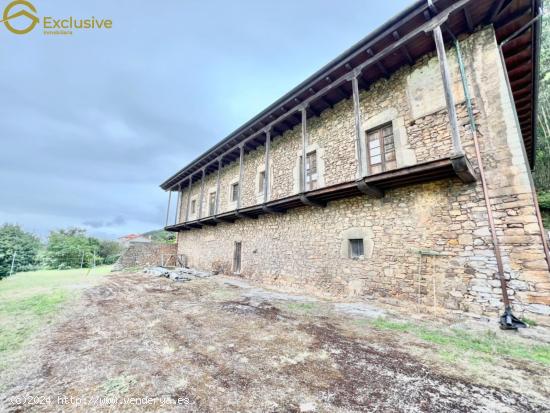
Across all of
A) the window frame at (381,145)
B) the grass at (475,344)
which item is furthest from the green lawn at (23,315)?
the window frame at (381,145)

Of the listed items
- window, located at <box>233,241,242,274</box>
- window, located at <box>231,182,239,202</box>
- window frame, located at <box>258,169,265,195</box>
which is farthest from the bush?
window, located at <box>231,182,239,202</box>

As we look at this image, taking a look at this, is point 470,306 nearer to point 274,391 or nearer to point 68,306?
point 274,391

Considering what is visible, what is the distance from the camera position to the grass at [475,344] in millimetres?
2781

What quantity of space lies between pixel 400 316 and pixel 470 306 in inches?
48.9

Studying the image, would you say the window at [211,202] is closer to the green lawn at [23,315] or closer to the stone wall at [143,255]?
the stone wall at [143,255]

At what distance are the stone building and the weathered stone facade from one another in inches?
0.9

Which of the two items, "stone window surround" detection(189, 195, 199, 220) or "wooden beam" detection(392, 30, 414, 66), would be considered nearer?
"wooden beam" detection(392, 30, 414, 66)

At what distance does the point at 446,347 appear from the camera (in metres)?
3.05

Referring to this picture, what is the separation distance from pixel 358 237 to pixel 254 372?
14.8 feet

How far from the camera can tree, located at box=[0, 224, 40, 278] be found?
42.5ft

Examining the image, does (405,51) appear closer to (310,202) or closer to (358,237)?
(310,202)

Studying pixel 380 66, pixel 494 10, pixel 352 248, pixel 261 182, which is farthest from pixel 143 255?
pixel 494 10

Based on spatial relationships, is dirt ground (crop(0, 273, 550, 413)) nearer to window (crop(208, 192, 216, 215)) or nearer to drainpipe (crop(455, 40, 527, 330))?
drainpipe (crop(455, 40, 527, 330))

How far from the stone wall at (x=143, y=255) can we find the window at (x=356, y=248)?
13765 mm
